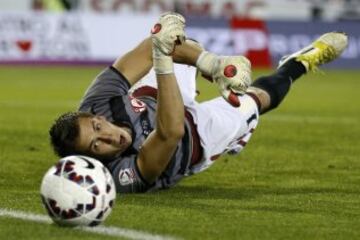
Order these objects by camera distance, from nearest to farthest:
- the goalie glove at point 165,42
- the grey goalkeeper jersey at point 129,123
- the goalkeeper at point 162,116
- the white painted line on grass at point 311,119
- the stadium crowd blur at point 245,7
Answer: the goalie glove at point 165,42
the goalkeeper at point 162,116
the grey goalkeeper jersey at point 129,123
the white painted line on grass at point 311,119
the stadium crowd blur at point 245,7

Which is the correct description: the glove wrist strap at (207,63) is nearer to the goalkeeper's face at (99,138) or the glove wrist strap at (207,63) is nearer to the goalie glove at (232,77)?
the goalie glove at (232,77)

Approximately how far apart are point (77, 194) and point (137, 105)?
6.28 feet

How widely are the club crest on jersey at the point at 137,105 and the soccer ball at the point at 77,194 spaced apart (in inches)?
62.8

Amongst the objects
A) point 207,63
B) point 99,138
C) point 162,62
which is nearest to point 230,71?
point 207,63

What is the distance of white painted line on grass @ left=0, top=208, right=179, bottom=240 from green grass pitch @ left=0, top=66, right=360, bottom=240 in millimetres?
98

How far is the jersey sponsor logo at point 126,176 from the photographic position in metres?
7.76

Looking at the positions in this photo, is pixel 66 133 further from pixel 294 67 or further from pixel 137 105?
pixel 294 67

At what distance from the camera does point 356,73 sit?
90.0 ft

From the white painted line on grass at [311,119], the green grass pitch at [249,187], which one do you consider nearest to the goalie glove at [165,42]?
the green grass pitch at [249,187]

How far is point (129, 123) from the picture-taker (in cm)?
803

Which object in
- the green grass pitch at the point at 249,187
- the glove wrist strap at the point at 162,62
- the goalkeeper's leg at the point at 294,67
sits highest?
the glove wrist strap at the point at 162,62

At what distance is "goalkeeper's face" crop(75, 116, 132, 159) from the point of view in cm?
752

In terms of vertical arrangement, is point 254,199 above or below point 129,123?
below

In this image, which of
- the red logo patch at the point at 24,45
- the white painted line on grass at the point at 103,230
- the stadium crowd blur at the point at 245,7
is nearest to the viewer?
the white painted line on grass at the point at 103,230
